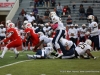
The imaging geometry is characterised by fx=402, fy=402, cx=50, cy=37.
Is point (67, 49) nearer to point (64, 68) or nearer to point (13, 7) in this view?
point (64, 68)

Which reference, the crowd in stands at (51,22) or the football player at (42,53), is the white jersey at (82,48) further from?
the crowd in stands at (51,22)

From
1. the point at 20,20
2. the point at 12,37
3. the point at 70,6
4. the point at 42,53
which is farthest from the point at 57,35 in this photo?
the point at 70,6

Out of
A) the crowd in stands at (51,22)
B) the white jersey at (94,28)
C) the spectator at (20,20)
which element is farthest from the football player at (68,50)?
the spectator at (20,20)

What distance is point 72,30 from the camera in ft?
87.2

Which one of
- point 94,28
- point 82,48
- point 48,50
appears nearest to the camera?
point 82,48

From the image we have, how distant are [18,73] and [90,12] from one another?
67.8 feet

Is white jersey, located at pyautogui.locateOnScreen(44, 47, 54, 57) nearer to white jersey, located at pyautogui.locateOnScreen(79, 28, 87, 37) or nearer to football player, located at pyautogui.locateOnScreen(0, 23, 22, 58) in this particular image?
football player, located at pyautogui.locateOnScreen(0, 23, 22, 58)

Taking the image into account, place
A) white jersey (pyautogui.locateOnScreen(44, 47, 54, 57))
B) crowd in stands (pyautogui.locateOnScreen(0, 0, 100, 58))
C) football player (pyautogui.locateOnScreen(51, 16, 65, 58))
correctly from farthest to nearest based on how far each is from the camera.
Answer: crowd in stands (pyautogui.locateOnScreen(0, 0, 100, 58))
football player (pyautogui.locateOnScreen(51, 16, 65, 58))
white jersey (pyautogui.locateOnScreen(44, 47, 54, 57))

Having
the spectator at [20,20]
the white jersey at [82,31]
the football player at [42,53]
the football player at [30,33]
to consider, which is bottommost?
the white jersey at [82,31]

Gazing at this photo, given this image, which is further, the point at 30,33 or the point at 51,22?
the point at 51,22

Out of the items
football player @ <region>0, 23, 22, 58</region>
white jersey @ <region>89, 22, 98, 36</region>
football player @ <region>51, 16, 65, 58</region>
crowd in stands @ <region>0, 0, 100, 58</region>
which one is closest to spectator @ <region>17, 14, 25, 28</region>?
crowd in stands @ <region>0, 0, 100, 58</region>

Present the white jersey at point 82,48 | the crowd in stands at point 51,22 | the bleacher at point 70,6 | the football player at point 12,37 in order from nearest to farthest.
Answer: the white jersey at point 82,48 < the football player at point 12,37 < the crowd in stands at point 51,22 < the bleacher at point 70,6

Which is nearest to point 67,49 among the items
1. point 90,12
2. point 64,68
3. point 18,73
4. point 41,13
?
point 64,68

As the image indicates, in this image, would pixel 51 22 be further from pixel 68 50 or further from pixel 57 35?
pixel 68 50
